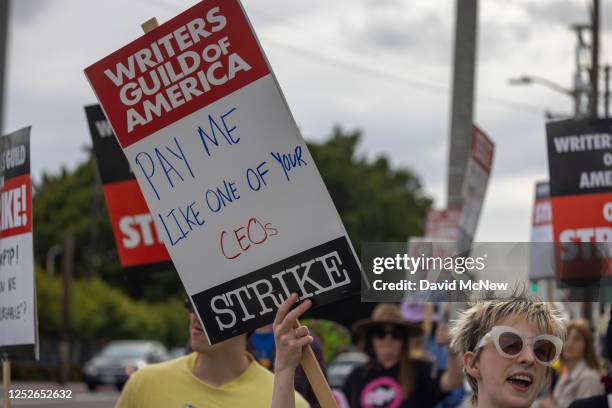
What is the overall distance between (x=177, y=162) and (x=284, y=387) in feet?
3.53

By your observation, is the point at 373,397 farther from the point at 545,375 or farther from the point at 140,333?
the point at 140,333

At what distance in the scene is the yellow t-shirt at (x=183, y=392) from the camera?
5.70m

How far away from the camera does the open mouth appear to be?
443cm

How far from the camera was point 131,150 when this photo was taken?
5.47 metres

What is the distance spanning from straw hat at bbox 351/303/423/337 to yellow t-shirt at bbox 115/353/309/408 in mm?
3640

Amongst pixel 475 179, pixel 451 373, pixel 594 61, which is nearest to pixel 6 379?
pixel 451 373

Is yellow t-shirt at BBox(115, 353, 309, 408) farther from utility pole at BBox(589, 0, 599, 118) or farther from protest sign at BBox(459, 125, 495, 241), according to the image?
utility pole at BBox(589, 0, 599, 118)

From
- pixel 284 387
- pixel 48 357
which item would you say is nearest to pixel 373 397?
pixel 284 387

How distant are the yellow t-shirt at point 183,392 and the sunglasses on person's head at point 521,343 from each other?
4.38ft

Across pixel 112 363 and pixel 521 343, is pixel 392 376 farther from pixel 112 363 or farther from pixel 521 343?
pixel 112 363

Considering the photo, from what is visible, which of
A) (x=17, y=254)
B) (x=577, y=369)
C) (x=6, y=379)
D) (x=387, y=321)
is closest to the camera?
(x=6, y=379)

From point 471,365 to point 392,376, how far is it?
4449mm

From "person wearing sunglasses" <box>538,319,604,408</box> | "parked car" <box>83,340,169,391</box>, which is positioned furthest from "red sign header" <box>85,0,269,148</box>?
"parked car" <box>83,340,169,391</box>

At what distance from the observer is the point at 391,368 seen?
29.8 ft
